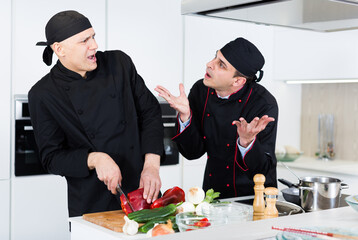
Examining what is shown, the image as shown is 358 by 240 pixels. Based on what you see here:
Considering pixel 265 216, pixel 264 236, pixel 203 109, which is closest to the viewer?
pixel 264 236

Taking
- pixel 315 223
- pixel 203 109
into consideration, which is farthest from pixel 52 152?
pixel 315 223

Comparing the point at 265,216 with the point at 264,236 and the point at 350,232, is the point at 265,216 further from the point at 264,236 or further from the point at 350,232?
the point at 350,232

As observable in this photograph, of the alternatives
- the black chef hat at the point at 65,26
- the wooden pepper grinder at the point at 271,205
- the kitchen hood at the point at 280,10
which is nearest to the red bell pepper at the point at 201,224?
the wooden pepper grinder at the point at 271,205

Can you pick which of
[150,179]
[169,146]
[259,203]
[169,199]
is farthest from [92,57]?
[169,146]

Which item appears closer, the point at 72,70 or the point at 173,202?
the point at 173,202

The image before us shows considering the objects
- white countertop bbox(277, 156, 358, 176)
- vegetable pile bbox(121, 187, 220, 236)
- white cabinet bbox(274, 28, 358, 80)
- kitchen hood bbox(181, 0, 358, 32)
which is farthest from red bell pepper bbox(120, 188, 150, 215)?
white cabinet bbox(274, 28, 358, 80)

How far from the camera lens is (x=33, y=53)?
10.6 ft

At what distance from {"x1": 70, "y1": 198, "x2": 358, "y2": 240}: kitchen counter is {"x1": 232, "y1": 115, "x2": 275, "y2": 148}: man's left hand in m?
0.42

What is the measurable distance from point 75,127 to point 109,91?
0.22m

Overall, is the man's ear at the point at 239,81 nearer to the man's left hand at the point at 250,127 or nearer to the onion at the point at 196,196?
the man's left hand at the point at 250,127

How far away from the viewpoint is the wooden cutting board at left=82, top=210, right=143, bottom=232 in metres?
1.73

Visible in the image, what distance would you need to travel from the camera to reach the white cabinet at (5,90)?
313cm

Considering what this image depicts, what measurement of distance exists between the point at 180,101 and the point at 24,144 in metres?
1.38

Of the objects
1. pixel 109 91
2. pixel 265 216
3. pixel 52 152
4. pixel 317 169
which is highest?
pixel 109 91
